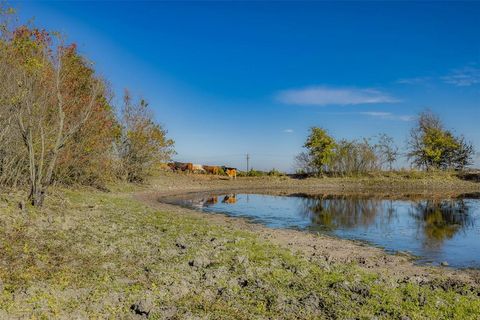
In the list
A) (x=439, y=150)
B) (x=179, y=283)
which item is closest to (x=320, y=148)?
(x=439, y=150)

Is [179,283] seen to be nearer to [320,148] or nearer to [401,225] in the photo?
→ [401,225]

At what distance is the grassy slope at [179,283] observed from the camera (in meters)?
5.79

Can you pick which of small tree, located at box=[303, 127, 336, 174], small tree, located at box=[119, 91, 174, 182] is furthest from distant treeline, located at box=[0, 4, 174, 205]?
small tree, located at box=[303, 127, 336, 174]

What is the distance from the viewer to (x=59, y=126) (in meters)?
13.9

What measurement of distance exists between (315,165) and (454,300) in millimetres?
46741

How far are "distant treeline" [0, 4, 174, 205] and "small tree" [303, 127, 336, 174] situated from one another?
24298mm

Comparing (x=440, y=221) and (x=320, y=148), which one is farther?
(x=320, y=148)

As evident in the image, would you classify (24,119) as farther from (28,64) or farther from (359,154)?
(359,154)

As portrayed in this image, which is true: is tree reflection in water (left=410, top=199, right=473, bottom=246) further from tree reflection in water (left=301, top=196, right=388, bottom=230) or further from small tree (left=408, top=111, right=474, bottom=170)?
small tree (left=408, top=111, right=474, bottom=170)

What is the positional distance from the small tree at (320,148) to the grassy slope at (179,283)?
42.4 meters

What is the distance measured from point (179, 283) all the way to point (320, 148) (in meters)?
46.9

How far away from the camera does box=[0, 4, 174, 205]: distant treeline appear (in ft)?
41.5

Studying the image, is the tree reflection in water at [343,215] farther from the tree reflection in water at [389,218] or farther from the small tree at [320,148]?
the small tree at [320,148]

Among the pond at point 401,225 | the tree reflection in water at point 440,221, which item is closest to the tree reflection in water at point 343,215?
the pond at point 401,225
